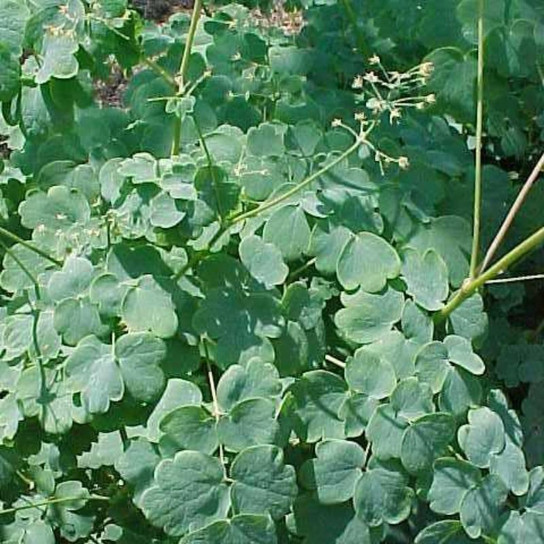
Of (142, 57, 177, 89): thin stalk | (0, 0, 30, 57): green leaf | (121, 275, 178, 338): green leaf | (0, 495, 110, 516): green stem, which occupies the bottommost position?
(0, 495, 110, 516): green stem

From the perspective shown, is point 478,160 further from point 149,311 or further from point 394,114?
point 149,311

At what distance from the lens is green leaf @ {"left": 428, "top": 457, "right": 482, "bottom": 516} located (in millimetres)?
1572

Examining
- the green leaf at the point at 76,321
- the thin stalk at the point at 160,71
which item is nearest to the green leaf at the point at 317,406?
the green leaf at the point at 76,321

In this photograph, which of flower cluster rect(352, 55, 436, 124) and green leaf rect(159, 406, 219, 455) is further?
flower cluster rect(352, 55, 436, 124)

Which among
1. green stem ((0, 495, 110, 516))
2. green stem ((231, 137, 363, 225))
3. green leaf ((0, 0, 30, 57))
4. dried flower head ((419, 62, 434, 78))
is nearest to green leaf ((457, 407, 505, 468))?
green stem ((231, 137, 363, 225))

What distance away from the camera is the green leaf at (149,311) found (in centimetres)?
164

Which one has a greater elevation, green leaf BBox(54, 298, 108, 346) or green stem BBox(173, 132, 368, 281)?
green stem BBox(173, 132, 368, 281)

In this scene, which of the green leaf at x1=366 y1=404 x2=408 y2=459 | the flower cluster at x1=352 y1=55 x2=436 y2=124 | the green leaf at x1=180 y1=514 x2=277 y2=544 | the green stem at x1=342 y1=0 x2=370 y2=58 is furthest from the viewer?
the green stem at x1=342 y1=0 x2=370 y2=58

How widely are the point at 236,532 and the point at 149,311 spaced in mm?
358

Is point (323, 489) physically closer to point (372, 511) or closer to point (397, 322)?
point (372, 511)

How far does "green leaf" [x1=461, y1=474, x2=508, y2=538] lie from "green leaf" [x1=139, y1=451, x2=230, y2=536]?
1.13 ft

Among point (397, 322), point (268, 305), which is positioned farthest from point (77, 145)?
point (397, 322)

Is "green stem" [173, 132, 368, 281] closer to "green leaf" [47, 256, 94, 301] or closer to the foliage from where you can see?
the foliage

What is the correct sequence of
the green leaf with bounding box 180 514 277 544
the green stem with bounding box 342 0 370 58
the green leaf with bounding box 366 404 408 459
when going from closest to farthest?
the green leaf with bounding box 180 514 277 544, the green leaf with bounding box 366 404 408 459, the green stem with bounding box 342 0 370 58
